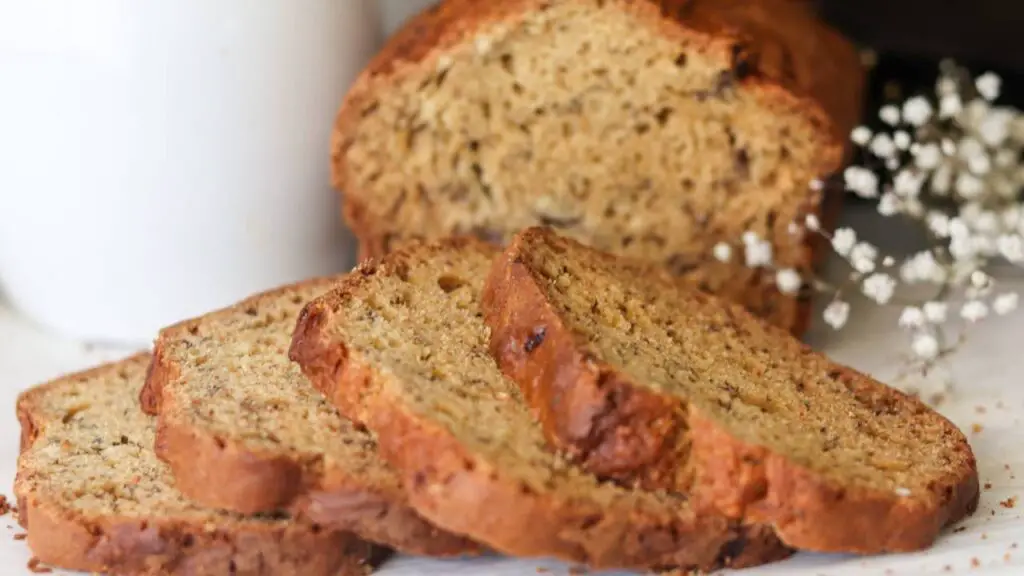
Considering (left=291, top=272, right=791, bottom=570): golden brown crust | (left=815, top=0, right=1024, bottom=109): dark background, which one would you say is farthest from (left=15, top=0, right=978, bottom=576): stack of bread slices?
(left=815, top=0, right=1024, bottom=109): dark background

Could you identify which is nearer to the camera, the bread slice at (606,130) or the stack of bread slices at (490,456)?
the stack of bread slices at (490,456)

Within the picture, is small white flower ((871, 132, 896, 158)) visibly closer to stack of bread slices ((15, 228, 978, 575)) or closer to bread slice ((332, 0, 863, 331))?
bread slice ((332, 0, 863, 331))

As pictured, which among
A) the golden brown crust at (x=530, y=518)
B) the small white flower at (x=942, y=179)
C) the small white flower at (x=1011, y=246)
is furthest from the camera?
the small white flower at (x=942, y=179)

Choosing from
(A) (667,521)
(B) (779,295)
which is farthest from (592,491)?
(B) (779,295)

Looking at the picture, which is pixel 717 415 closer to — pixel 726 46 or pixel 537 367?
pixel 537 367

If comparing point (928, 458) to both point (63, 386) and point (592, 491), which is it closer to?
point (592, 491)

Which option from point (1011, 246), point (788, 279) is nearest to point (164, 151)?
point (788, 279)

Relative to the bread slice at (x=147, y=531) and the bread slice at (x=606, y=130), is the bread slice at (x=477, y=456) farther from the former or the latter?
the bread slice at (x=606, y=130)

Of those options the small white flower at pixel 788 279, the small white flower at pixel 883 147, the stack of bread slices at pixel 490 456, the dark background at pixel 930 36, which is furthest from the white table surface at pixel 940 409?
the dark background at pixel 930 36
